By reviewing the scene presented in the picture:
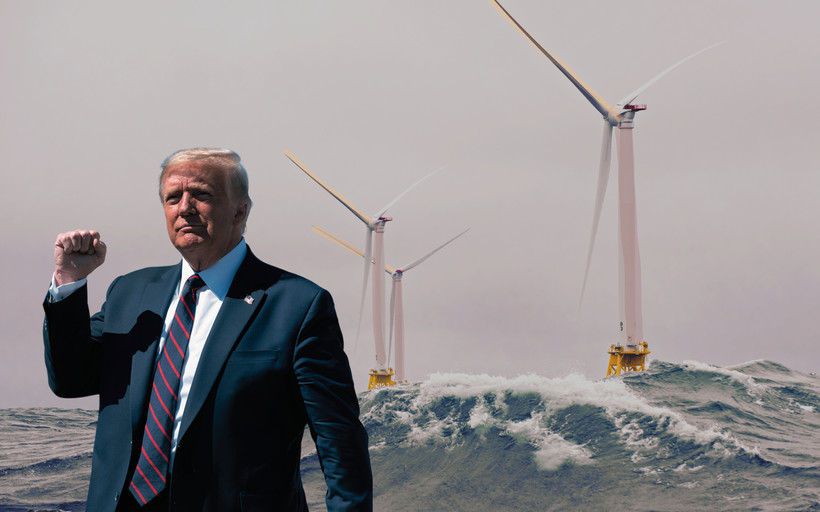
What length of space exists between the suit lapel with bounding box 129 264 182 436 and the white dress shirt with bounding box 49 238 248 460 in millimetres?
46

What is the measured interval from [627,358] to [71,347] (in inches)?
2751

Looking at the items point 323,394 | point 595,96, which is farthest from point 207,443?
point 595,96

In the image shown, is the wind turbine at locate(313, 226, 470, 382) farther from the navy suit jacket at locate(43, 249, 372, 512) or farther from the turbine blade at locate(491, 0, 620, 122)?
the navy suit jacket at locate(43, 249, 372, 512)

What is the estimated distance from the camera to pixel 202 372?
4816 mm

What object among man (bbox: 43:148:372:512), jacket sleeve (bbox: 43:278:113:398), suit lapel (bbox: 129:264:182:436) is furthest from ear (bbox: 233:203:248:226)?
jacket sleeve (bbox: 43:278:113:398)

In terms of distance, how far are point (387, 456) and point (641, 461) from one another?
184 ft

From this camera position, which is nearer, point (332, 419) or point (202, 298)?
point (332, 419)

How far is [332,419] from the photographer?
487 cm

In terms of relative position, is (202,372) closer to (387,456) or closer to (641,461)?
(641,461)

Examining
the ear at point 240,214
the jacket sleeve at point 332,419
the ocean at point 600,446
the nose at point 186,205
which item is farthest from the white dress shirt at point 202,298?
the ocean at point 600,446

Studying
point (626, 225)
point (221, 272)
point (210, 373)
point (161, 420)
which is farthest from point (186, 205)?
point (626, 225)

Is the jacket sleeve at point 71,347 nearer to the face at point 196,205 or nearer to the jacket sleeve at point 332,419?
the face at point 196,205

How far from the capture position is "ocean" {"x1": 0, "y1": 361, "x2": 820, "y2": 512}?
466 ft

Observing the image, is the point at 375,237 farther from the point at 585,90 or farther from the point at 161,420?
the point at 161,420
